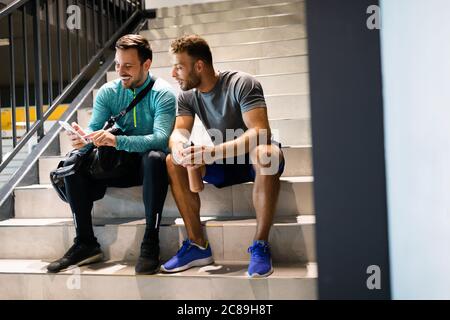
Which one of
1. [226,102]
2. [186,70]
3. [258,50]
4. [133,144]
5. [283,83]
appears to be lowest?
[133,144]

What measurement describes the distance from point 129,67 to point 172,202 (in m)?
0.70

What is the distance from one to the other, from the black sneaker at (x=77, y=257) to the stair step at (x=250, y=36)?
2193 millimetres

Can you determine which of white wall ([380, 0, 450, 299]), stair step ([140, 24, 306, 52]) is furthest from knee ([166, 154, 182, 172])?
stair step ([140, 24, 306, 52])

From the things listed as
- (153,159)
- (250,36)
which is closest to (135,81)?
(153,159)

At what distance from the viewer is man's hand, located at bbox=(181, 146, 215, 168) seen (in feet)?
5.08

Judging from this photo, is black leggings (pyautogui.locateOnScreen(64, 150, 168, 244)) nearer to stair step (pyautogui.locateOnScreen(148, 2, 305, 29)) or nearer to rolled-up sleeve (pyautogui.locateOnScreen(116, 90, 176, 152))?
rolled-up sleeve (pyautogui.locateOnScreen(116, 90, 176, 152))

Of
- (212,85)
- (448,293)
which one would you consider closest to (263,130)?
(212,85)

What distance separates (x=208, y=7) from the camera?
418cm

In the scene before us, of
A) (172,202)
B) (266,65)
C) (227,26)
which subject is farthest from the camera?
(227,26)

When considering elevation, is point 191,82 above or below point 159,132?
above

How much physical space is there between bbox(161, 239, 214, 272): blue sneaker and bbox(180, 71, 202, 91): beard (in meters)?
0.68

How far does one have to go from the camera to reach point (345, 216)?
938mm

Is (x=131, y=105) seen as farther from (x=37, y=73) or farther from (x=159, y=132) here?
(x=37, y=73)

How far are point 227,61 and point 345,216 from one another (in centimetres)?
227
